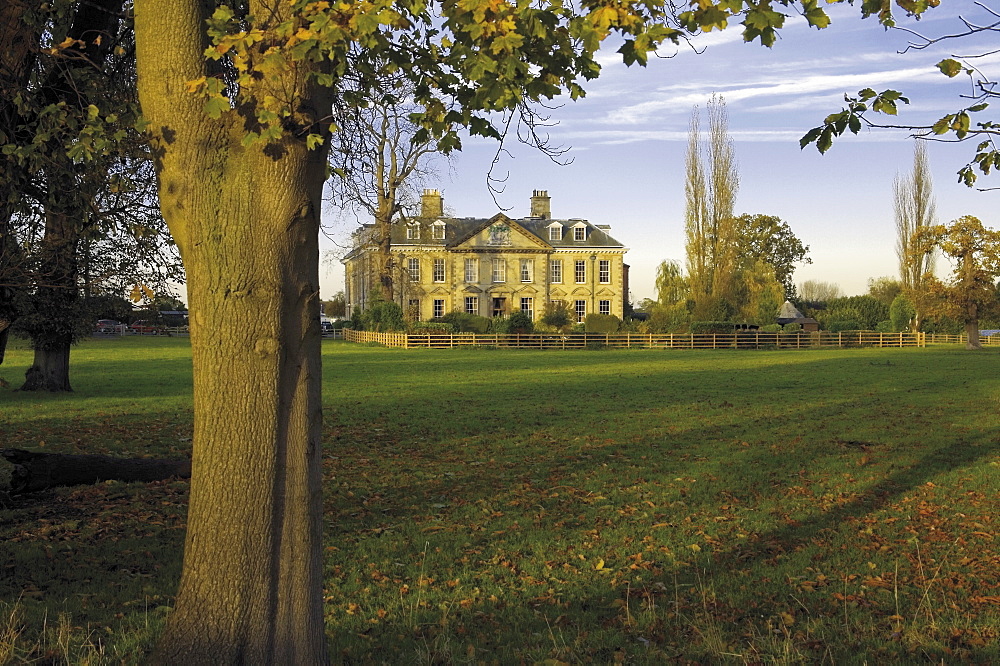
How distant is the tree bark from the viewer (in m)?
9.52

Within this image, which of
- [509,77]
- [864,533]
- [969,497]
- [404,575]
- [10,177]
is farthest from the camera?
[969,497]

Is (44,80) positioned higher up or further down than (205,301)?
higher up

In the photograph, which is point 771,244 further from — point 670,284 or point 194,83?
point 194,83

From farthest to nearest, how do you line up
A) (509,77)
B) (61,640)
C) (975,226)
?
(975,226) < (61,640) < (509,77)

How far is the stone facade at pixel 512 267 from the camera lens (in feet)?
241

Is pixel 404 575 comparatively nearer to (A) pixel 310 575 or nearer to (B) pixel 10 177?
(A) pixel 310 575

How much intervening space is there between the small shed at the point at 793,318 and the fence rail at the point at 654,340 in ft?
46.3

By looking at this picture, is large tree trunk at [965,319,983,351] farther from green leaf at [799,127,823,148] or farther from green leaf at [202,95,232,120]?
green leaf at [202,95,232,120]

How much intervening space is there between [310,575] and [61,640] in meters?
1.79

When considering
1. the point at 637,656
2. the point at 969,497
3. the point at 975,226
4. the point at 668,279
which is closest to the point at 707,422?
the point at 969,497

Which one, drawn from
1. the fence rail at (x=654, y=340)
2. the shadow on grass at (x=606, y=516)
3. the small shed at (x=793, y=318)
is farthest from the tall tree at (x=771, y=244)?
the shadow on grass at (x=606, y=516)

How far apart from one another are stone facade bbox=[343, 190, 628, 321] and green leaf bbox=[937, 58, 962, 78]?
6613cm

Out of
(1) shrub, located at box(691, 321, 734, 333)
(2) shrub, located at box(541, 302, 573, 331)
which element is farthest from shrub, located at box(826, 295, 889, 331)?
(2) shrub, located at box(541, 302, 573, 331)

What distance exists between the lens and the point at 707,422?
17234 mm
